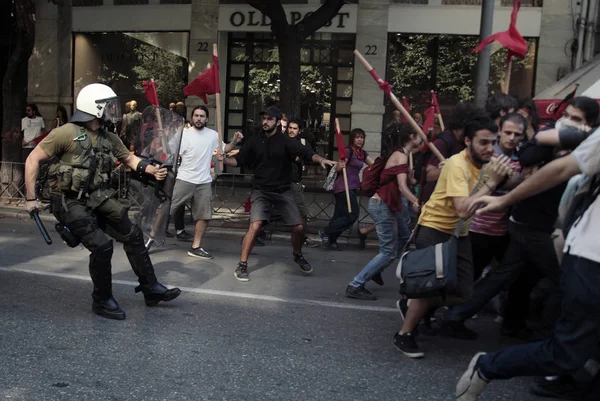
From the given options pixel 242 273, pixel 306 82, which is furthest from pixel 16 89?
pixel 242 273

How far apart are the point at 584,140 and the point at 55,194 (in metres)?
3.77

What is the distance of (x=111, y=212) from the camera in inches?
210

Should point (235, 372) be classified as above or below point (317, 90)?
below

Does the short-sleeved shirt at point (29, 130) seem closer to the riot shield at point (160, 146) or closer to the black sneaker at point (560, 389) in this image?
the riot shield at point (160, 146)

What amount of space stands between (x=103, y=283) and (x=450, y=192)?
2717mm

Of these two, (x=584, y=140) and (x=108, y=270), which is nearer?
(x=584, y=140)

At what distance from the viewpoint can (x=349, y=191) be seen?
8.96 meters

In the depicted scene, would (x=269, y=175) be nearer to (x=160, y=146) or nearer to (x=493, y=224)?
(x=160, y=146)

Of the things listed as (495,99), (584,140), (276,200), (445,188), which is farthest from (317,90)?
(584,140)

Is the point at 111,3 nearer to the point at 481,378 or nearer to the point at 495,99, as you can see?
the point at 495,99

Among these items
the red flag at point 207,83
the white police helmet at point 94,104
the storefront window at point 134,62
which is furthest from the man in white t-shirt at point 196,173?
the storefront window at point 134,62

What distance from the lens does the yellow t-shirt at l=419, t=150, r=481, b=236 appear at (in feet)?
14.2

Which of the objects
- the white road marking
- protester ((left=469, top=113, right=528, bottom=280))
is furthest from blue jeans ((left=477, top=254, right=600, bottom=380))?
the white road marking

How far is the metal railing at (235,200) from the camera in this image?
1027 centimetres
